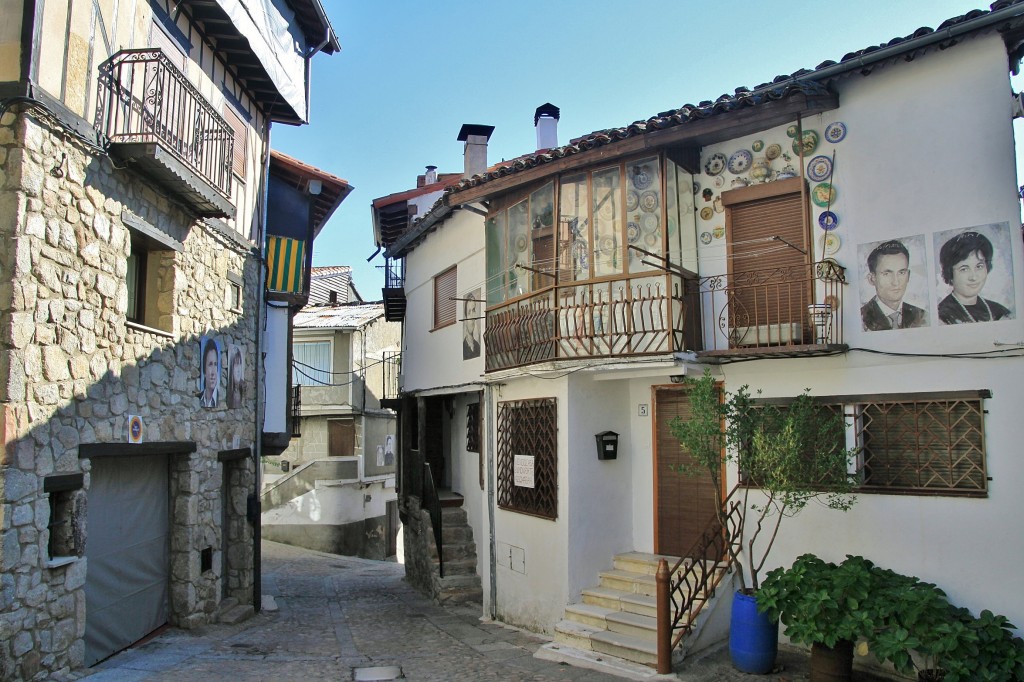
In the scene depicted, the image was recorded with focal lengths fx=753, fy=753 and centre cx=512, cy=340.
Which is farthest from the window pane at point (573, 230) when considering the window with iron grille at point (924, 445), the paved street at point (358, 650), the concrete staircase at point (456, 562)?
the concrete staircase at point (456, 562)

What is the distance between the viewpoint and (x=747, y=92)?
9.05 meters

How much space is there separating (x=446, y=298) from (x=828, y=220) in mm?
8571

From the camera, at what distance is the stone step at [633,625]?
29.5 feet

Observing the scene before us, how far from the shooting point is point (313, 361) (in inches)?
1074

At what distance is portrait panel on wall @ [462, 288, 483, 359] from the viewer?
13.9m

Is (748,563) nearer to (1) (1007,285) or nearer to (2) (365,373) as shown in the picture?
(1) (1007,285)

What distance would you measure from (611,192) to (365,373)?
18.7m

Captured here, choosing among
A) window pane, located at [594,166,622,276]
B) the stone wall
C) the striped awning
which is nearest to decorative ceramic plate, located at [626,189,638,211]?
window pane, located at [594,166,622,276]

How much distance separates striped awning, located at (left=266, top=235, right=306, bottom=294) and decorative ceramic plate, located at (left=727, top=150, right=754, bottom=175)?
8.49m

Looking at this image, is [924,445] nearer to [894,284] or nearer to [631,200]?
[894,284]

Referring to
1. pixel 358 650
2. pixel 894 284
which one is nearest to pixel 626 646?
pixel 358 650

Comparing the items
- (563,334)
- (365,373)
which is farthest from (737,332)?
(365,373)

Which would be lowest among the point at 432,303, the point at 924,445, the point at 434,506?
the point at 434,506

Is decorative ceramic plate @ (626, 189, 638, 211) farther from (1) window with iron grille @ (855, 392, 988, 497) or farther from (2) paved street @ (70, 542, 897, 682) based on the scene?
(2) paved street @ (70, 542, 897, 682)
